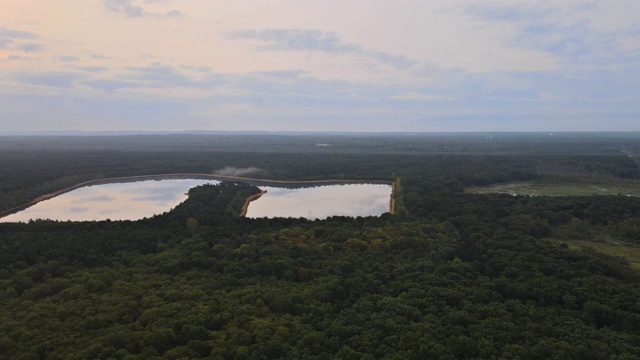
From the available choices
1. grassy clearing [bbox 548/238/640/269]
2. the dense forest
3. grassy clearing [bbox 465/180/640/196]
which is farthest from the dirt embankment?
grassy clearing [bbox 548/238/640/269]

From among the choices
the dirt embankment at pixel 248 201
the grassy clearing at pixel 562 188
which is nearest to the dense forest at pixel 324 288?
the dirt embankment at pixel 248 201

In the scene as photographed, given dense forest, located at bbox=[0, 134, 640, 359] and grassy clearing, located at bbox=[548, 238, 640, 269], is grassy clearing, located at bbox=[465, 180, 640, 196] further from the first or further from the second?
grassy clearing, located at bbox=[548, 238, 640, 269]

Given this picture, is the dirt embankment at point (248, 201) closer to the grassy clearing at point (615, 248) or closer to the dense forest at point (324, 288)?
the dense forest at point (324, 288)

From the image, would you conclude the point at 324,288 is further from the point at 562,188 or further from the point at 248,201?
the point at 562,188

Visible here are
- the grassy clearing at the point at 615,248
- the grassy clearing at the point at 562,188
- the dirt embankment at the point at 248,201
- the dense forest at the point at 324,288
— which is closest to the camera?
the dense forest at the point at 324,288

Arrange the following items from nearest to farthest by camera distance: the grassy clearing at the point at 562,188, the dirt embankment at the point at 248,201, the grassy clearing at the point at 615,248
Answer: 1. the grassy clearing at the point at 615,248
2. the dirt embankment at the point at 248,201
3. the grassy clearing at the point at 562,188

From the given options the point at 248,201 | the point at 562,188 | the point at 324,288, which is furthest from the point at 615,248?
the point at 248,201
